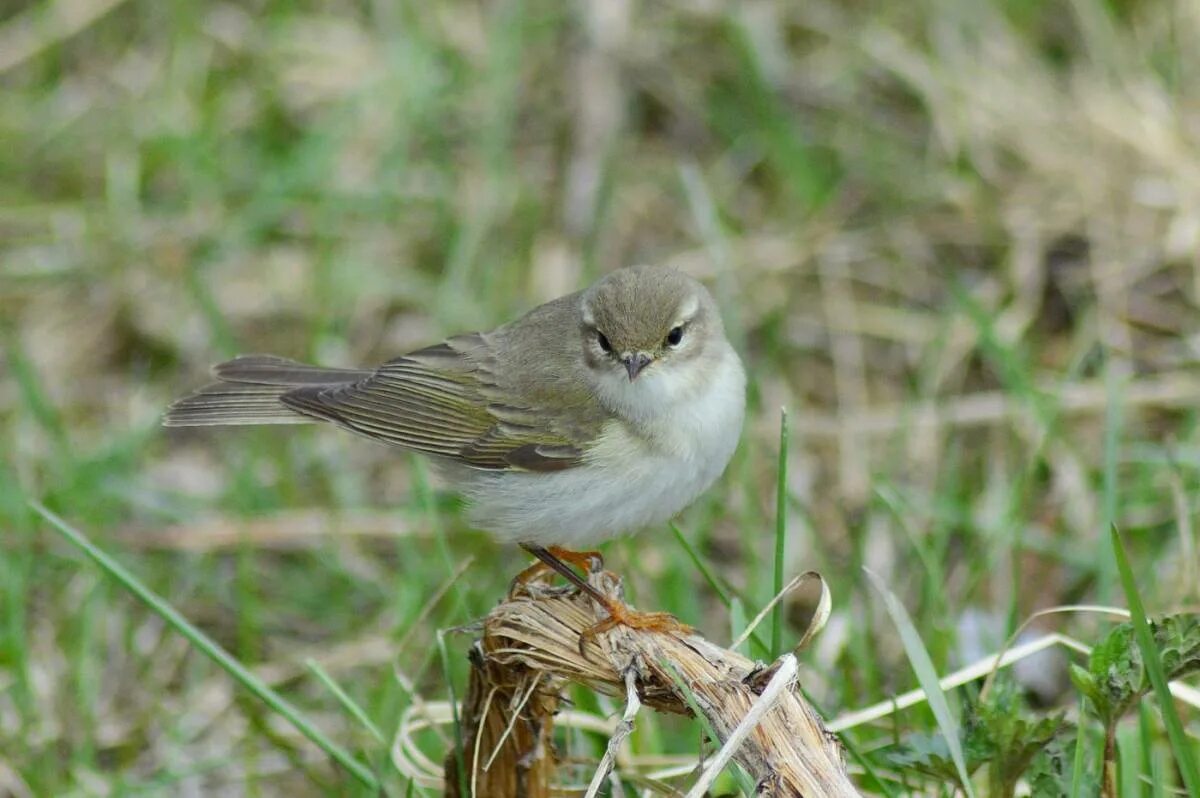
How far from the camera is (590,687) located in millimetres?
2900

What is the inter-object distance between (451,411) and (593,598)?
1154mm

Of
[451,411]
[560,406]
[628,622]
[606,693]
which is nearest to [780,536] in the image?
[628,622]

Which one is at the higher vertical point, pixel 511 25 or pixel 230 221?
pixel 511 25

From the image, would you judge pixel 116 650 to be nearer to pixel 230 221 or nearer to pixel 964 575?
pixel 230 221

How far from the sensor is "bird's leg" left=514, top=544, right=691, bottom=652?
2.95 meters

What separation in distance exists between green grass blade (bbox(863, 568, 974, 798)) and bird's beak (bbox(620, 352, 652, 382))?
1042mm

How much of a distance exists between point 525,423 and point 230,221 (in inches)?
119

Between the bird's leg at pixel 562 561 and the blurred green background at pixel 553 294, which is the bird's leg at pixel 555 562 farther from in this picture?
the blurred green background at pixel 553 294

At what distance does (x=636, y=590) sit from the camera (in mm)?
4680

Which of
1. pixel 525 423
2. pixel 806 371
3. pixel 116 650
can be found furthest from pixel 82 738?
pixel 806 371

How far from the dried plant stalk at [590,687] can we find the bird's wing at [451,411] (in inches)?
25.8

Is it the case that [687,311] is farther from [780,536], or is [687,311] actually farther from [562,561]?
[780,536]

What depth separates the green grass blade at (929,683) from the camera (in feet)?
9.10

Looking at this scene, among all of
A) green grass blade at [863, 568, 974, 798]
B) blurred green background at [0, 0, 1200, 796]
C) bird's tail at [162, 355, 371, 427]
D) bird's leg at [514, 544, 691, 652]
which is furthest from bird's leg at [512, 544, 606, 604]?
Answer: bird's tail at [162, 355, 371, 427]
